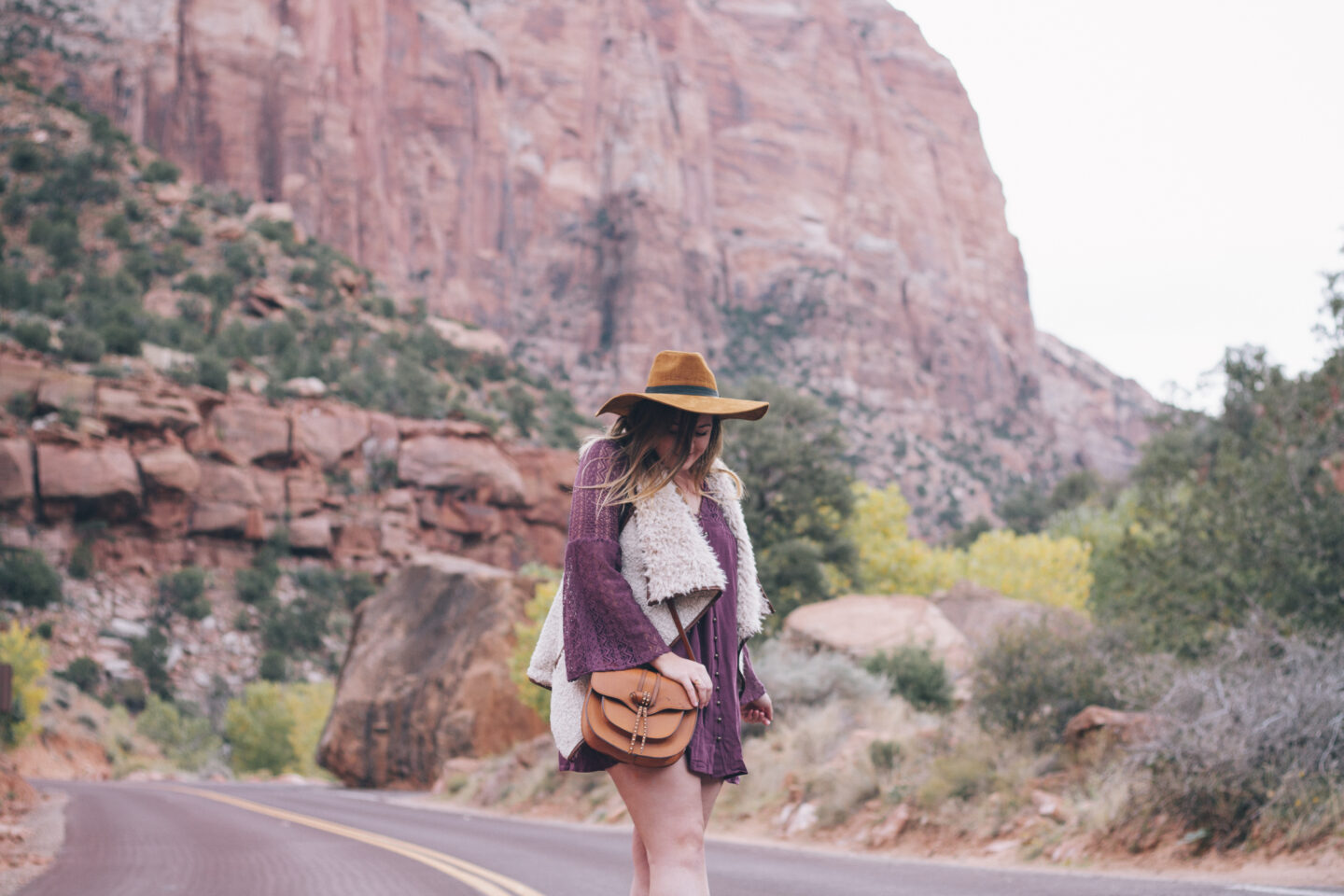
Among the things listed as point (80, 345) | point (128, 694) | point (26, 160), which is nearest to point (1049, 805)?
point (128, 694)

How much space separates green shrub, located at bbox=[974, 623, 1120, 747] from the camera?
10.2 m

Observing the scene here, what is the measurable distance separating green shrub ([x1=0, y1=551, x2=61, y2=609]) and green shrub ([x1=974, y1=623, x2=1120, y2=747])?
46708 mm

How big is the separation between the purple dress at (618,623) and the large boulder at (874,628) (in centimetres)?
1493

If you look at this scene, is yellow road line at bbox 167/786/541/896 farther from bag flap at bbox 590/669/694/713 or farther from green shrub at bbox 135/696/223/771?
green shrub at bbox 135/696/223/771

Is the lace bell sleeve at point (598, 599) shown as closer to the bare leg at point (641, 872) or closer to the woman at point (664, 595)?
the woman at point (664, 595)

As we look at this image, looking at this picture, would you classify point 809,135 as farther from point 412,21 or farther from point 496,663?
point 496,663

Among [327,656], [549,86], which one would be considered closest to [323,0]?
[549,86]

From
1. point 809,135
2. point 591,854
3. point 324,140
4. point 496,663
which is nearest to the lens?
point 591,854

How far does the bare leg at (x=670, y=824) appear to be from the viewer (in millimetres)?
2855

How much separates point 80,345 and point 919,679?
161 ft

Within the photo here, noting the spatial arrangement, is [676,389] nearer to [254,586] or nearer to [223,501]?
[254,586]

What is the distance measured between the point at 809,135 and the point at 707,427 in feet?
452

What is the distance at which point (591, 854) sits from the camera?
30.4ft

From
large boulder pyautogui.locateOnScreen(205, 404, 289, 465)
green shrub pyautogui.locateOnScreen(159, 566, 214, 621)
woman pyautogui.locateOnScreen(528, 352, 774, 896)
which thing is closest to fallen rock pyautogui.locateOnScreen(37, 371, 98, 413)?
large boulder pyautogui.locateOnScreen(205, 404, 289, 465)
